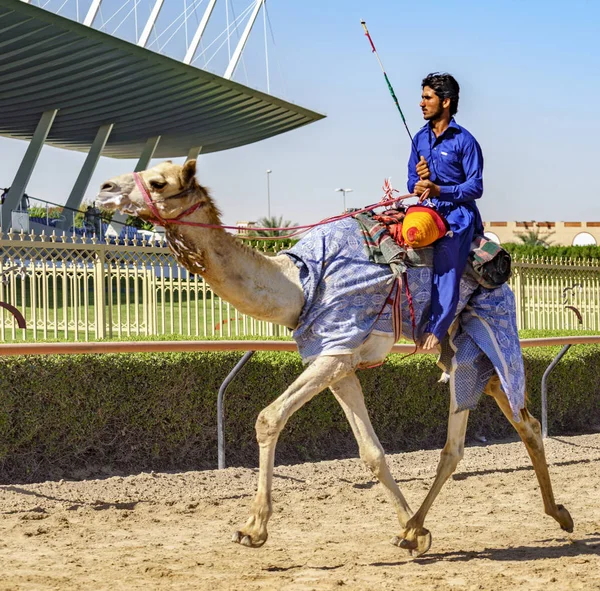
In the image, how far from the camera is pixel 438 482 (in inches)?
219

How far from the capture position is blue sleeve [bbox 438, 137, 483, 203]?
5461 mm

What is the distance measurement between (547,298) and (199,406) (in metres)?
15.1

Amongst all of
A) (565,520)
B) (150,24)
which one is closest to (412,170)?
(565,520)

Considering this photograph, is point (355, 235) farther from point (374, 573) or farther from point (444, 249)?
point (374, 573)

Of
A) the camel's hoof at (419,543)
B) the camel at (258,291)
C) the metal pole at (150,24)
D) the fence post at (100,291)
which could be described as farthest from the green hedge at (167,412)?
the metal pole at (150,24)

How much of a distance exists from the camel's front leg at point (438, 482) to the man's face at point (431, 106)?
5.50 ft

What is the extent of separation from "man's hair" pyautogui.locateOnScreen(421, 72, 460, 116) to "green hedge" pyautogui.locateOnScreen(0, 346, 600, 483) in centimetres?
411

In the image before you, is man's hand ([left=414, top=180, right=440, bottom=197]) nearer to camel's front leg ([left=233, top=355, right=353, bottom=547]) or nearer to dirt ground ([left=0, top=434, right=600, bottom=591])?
camel's front leg ([left=233, top=355, right=353, bottom=547])

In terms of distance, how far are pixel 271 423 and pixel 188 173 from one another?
1.34m

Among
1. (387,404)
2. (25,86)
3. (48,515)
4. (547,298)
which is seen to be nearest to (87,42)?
(25,86)

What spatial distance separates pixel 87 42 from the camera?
35719mm

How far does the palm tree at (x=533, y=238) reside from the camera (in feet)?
282

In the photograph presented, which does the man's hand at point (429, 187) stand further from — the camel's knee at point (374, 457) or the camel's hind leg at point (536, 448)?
Result: the camel's knee at point (374, 457)

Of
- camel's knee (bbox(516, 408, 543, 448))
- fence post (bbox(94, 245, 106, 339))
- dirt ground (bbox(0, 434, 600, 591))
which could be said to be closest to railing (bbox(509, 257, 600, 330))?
fence post (bbox(94, 245, 106, 339))
